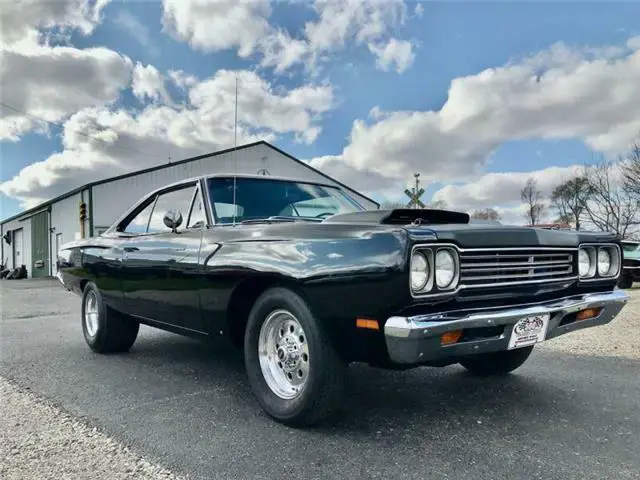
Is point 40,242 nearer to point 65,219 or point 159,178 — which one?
point 65,219

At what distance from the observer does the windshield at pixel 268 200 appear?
3.96 metres

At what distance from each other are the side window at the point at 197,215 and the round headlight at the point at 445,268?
6.33 ft

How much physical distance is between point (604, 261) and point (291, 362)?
2.22m

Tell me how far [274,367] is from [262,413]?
0.33 meters

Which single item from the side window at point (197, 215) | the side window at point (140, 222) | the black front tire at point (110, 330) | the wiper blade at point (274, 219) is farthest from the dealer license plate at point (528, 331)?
the black front tire at point (110, 330)

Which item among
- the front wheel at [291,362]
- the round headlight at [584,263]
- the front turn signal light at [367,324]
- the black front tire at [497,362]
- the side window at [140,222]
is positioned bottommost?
the black front tire at [497,362]

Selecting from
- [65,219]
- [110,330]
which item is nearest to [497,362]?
[110,330]

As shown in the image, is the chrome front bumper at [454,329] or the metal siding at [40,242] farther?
the metal siding at [40,242]

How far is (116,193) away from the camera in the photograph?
78.1 feet

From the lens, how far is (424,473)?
8.04ft

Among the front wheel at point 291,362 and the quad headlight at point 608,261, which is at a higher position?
the quad headlight at point 608,261

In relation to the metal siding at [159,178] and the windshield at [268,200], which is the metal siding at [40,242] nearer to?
the metal siding at [159,178]

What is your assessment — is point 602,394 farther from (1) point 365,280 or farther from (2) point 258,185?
(2) point 258,185

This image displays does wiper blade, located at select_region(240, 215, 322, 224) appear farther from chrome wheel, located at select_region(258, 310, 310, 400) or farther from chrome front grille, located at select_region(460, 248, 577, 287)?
chrome front grille, located at select_region(460, 248, 577, 287)
